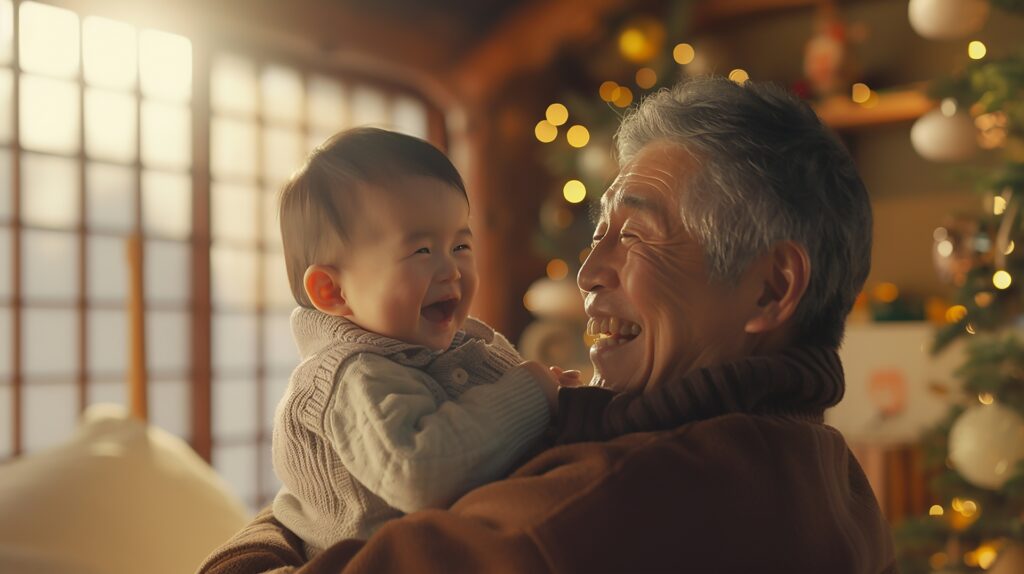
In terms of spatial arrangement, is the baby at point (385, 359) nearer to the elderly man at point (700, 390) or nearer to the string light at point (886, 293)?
the elderly man at point (700, 390)

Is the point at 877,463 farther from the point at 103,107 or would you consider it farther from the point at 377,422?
the point at 377,422

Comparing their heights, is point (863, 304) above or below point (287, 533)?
above

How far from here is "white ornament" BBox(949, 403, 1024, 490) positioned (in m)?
2.62

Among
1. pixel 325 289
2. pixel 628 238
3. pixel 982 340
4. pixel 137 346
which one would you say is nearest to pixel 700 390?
pixel 628 238

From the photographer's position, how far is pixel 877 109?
492 cm

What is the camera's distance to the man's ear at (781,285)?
1062mm

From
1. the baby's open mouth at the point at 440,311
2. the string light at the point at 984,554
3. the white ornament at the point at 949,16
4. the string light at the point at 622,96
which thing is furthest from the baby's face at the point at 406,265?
the string light at the point at 622,96

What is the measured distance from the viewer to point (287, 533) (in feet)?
3.98

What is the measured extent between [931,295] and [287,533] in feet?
14.8

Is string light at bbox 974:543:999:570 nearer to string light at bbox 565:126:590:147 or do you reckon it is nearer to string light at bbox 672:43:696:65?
string light at bbox 565:126:590:147

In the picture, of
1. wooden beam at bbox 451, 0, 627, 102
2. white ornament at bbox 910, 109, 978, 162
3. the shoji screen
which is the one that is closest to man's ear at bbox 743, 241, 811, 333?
white ornament at bbox 910, 109, 978, 162

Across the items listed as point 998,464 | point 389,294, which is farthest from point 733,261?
point 998,464

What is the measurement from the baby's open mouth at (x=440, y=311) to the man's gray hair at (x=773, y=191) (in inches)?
11.8

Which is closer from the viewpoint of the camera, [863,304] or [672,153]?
[672,153]
